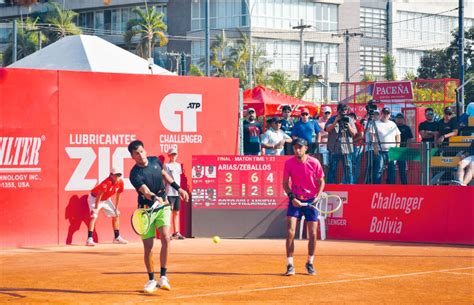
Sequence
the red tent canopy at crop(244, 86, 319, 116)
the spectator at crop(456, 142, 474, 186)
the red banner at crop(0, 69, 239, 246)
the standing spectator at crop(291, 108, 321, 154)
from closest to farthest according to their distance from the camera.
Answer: the red banner at crop(0, 69, 239, 246) → the spectator at crop(456, 142, 474, 186) → the standing spectator at crop(291, 108, 321, 154) → the red tent canopy at crop(244, 86, 319, 116)

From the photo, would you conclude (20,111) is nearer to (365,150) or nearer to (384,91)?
(365,150)

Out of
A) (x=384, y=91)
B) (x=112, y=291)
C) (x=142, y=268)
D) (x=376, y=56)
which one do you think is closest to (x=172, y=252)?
(x=142, y=268)

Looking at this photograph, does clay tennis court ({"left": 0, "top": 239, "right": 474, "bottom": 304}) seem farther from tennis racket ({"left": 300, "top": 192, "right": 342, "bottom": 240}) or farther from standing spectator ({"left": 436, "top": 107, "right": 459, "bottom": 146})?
standing spectator ({"left": 436, "top": 107, "right": 459, "bottom": 146})

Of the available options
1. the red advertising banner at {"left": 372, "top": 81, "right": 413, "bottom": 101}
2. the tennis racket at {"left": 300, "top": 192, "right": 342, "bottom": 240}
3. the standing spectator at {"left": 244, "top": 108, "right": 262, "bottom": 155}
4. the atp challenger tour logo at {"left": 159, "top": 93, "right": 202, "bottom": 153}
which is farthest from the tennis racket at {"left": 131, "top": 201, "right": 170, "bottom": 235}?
the red advertising banner at {"left": 372, "top": 81, "right": 413, "bottom": 101}

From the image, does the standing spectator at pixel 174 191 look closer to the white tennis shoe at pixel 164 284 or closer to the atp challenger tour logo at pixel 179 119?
the atp challenger tour logo at pixel 179 119

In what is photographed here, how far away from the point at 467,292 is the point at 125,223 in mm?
9906

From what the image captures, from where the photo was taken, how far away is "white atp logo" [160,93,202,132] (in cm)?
2188

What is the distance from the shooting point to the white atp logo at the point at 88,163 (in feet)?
67.4

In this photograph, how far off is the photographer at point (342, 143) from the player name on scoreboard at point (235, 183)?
1212 mm

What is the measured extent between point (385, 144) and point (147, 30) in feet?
167

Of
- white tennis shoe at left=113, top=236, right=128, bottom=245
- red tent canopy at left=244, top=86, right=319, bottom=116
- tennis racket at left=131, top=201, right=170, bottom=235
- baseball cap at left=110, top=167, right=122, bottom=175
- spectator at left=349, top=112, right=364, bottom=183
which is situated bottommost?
white tennis shoe at left=113, top=236, right=128, bottom=245

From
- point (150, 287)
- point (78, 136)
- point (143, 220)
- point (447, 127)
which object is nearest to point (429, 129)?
point (447, 127)

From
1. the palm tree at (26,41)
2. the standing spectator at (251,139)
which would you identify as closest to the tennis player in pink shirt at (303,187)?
the standing spectator at (251,139)

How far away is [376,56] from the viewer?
261 ft
